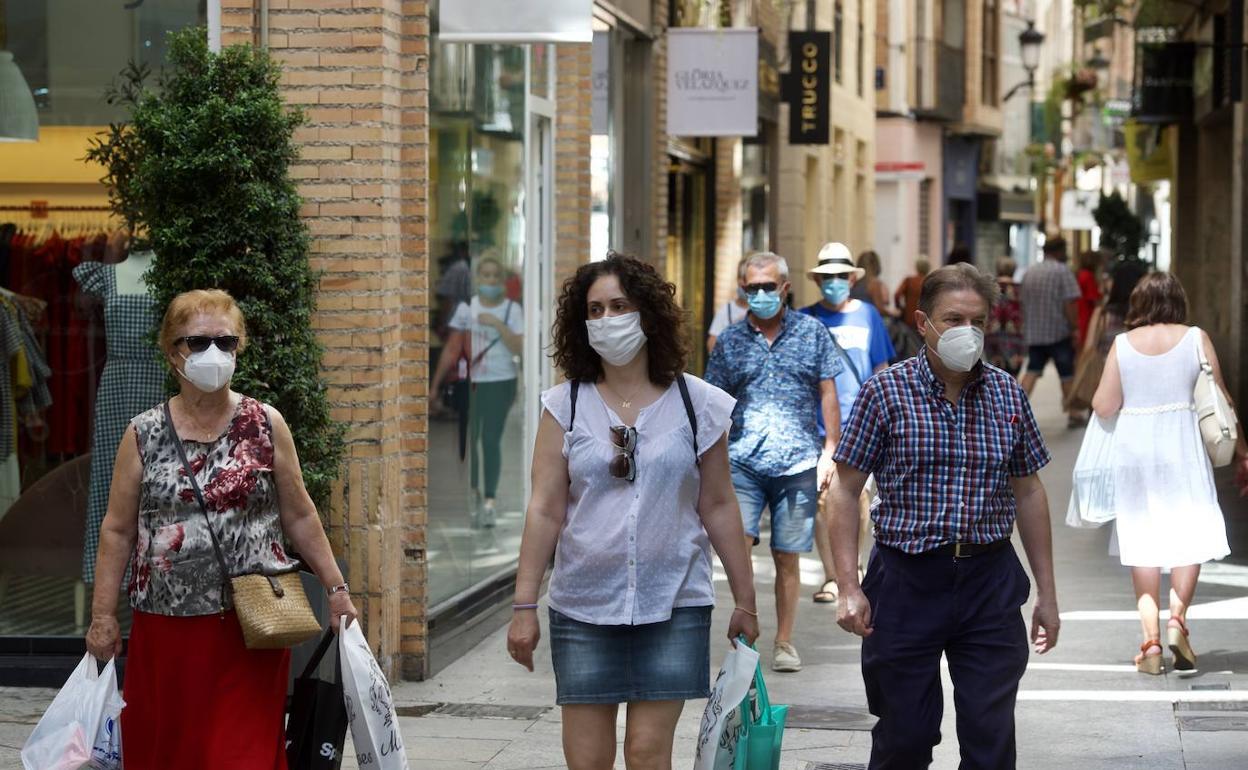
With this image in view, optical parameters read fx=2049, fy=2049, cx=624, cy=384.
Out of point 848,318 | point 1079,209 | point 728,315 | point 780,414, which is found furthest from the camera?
point 1079,209

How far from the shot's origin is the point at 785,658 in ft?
30.6

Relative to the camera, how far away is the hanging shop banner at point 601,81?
48.1 feet

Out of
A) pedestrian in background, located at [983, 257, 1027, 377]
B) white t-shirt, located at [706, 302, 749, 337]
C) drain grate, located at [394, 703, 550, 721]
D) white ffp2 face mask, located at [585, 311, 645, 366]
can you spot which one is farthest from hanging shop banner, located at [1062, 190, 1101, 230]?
white ffp2 face mask, located at [585, 311, 645, 366]

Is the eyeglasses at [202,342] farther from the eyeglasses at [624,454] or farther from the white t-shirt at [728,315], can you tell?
the white t-shirt at [728,315]

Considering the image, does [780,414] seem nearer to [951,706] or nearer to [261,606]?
[951,706]

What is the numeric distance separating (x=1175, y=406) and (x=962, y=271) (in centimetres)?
386

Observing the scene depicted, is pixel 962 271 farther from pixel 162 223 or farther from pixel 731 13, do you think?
pixel 731 13

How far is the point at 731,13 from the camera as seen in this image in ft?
67.6

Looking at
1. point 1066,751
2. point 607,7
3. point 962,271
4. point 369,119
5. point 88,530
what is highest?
point 607,7

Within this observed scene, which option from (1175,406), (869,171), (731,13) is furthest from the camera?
(869,171)

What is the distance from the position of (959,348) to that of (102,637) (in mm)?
2441

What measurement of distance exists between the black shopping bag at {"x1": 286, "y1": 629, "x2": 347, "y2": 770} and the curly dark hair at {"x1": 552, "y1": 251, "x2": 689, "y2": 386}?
1.10m

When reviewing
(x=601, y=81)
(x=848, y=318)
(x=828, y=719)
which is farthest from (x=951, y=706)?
(x=601, y=81)

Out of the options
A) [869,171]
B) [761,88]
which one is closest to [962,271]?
[761,88]
